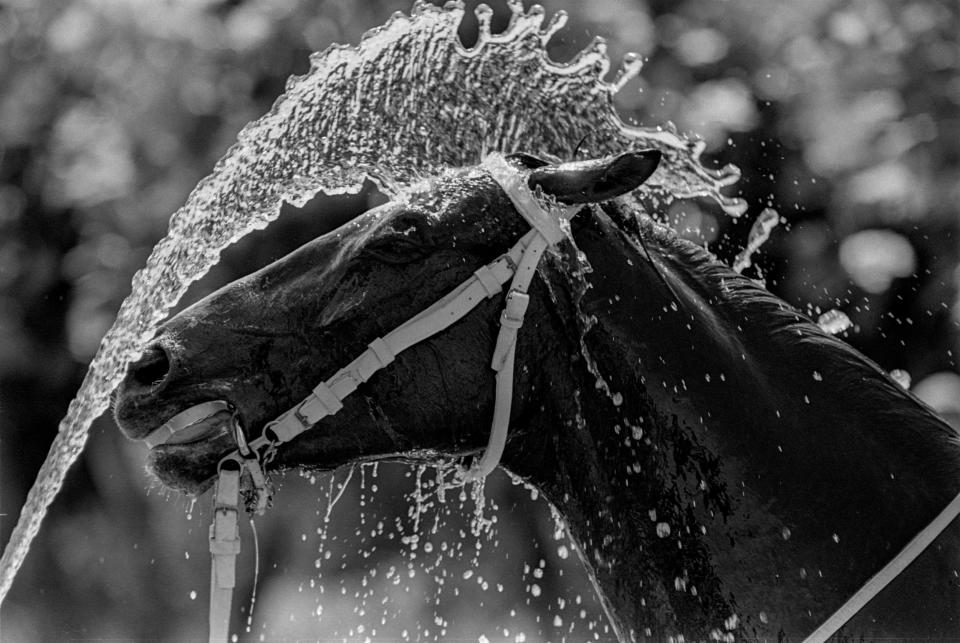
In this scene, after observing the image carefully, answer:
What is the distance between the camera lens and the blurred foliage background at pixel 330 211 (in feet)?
15.0

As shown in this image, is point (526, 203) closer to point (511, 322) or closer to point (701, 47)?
point (511, 322)

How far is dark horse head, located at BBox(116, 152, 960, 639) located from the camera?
2182mm

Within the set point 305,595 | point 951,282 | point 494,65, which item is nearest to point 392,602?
point 305,595

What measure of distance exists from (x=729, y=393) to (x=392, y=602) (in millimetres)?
3604

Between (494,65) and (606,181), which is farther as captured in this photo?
(494,65)

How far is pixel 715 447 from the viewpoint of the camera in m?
2.25

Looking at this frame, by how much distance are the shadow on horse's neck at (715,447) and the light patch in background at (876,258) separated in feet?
7.50

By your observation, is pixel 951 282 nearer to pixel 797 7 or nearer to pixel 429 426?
pixel 797 7

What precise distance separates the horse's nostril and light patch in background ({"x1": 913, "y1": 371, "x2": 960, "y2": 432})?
2742 millimetres

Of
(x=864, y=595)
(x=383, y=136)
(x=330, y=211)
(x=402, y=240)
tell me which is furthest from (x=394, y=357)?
(x=330, y=211)

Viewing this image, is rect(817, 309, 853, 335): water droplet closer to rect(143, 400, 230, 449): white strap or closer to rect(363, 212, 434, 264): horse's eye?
rect(363, 212, 434, 264): horse's eye

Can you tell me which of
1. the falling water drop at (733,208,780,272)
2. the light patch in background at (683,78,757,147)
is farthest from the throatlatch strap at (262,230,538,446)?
the light patch in background at (683,78,757,147)

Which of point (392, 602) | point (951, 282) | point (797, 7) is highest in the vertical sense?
point (797, 7)

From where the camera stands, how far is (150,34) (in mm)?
4945
